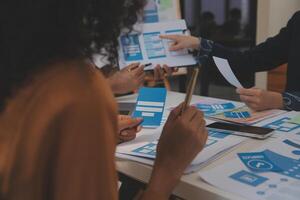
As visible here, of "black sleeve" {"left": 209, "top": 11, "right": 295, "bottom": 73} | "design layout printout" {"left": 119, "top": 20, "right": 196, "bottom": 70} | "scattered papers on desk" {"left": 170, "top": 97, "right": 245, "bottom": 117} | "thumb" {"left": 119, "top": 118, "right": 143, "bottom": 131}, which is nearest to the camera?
"thumb" {"left": 119, "top": 118, "right": 143, "bottom": 131}

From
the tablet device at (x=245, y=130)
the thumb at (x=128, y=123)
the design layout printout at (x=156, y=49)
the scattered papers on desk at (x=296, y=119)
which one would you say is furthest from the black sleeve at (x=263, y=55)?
the thumb at (x=128, y=123)

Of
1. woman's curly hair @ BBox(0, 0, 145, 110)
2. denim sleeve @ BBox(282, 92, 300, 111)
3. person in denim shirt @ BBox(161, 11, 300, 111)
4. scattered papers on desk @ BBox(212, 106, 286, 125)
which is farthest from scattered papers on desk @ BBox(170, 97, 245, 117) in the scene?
woman's curly hair @ BBox(0, 0, 145, 110)

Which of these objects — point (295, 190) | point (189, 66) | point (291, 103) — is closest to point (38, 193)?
point (295, 190)

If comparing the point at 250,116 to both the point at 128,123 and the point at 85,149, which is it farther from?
the point at 85,149

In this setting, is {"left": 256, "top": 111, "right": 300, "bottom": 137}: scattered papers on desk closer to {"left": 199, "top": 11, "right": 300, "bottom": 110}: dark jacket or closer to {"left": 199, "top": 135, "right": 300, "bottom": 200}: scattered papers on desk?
{"left": 199, "top": 135, "right": 300, "bottom": 200}: scattered papers on desk

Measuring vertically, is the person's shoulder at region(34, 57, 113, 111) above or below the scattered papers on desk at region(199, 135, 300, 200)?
above

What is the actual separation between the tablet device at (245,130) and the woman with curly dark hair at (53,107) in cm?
66

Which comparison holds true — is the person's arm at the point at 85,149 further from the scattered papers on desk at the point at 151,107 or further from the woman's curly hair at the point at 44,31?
the scattered papers on desk at the point at 151,107

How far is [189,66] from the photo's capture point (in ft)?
5.78

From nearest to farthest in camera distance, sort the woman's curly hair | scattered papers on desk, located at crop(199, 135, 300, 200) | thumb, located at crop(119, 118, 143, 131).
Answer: the woman's curly hair
scattered papers on desk, located at crop(199, 135, 300, 200)
thumb, located at crop(119, 118, 143, 131)

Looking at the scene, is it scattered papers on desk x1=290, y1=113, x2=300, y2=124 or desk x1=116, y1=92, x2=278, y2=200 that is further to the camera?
scattered papers on desk x1=290, y1=113, x2=300, y2=124

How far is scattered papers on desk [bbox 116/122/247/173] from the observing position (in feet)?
3.09

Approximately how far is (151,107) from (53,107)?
33.0 inches

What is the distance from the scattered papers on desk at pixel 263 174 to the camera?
2.57ft
